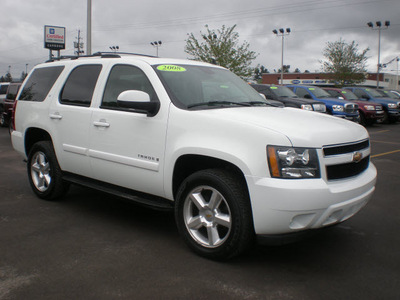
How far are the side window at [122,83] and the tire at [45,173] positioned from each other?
1.23 m

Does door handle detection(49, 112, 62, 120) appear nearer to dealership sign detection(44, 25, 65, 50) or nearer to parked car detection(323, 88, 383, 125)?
parked car detection(323, 88, 383, 125)

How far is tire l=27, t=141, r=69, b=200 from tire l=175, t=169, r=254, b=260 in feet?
7.16

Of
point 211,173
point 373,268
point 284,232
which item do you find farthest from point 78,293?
point 373,268

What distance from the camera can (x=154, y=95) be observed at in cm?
410

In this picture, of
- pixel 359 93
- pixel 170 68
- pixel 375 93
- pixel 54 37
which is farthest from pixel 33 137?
pixel 54 37

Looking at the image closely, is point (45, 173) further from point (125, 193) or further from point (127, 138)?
point (127, 138)

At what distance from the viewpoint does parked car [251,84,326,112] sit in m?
15.0

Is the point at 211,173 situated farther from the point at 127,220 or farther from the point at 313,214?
the point at 127,220

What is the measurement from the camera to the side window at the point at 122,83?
430 centimetres

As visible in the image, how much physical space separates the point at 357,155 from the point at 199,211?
147cm

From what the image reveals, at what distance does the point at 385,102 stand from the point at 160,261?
63.9ft

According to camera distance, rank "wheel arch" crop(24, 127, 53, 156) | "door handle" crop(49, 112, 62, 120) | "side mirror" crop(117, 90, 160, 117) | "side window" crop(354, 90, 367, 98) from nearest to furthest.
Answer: "side mirror" crop(117, 90, 160, 117), "door handle" crop(49, 112, 62, 120), "wheel arch" crop(24, 127, 53, 156), "side window" crop(354, 90, 367, 98)

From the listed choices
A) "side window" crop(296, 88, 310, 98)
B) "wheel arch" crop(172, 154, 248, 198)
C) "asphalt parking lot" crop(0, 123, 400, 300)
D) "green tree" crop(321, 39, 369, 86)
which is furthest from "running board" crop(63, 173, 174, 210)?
"green tree" crop(321, 39, 369, 86)

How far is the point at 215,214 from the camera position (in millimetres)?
3574
